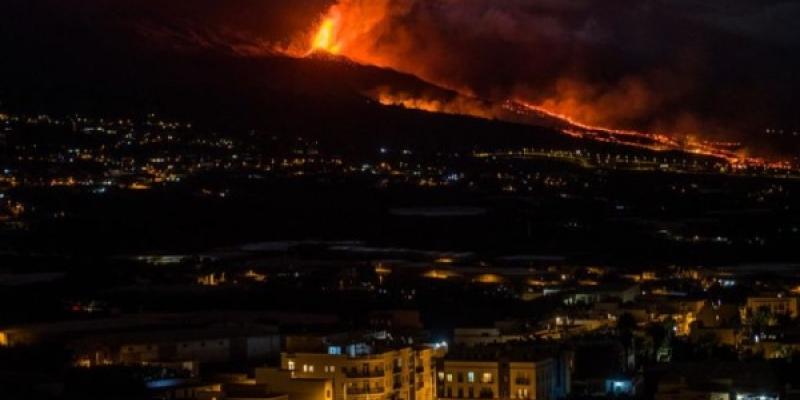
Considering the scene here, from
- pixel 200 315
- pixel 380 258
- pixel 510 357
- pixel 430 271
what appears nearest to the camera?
pixel 510 357

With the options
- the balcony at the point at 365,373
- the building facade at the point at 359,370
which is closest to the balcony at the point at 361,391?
the building facade at the point at 359,370

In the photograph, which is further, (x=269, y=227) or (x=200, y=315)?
(x=269, y=227)

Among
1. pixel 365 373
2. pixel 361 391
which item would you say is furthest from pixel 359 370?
pixel 361 391

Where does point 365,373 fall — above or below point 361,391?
above

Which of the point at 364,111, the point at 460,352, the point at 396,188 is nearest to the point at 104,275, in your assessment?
the point at 460,352

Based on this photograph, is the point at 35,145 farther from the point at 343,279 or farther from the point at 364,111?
the point at 343,279

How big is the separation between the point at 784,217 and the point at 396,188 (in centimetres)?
1392

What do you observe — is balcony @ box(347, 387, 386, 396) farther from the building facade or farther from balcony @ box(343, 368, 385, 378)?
balcony @ box(343, 368, 385, 378)

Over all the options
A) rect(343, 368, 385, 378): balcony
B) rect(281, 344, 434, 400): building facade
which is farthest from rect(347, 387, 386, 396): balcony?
rect(343, 368, 385, 378): balcony

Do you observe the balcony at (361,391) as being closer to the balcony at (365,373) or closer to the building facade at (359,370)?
the building facade at (359,370)

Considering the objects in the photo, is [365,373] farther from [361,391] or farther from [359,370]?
[361,391]

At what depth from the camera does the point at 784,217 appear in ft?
213

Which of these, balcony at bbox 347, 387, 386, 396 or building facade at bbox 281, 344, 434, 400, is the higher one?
building facade at bbox 281, 344, 434, 400

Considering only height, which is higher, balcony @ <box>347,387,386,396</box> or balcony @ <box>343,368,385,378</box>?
balcony @ <box>343,368,385,378</box>
